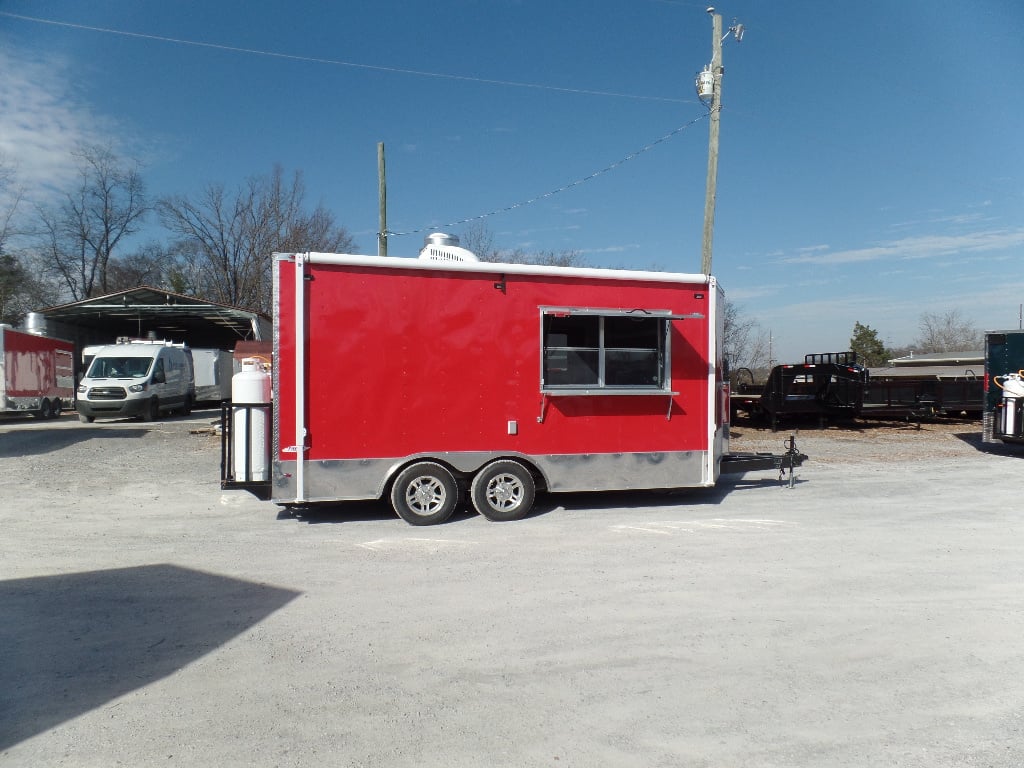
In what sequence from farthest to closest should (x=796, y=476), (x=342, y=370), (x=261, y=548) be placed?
(x=796, y=476) → (x=342, y=370) → (x=261, y=548)

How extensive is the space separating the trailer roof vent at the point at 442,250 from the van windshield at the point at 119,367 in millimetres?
16332

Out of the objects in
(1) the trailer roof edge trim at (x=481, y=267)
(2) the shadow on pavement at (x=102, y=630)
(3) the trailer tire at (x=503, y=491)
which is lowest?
(2) the shadow on pavement at (x=102, y=630)

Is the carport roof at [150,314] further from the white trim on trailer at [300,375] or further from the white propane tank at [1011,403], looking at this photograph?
the white propane tank at [1011,403]

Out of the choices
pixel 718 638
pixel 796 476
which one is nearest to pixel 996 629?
pixel 718 638

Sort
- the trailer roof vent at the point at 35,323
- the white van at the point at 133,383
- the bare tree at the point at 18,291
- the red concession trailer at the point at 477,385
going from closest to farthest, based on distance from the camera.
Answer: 1. the red concession trailer at the point at 477,385
2. the white van at the point at 133,383
3. the trailer roof vent at the point at 35,323
4. the bare tree at the point at 18,291

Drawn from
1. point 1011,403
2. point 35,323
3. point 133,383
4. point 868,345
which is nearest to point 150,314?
point 35,323

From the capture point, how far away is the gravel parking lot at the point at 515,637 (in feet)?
11.0

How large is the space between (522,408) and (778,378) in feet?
42.1

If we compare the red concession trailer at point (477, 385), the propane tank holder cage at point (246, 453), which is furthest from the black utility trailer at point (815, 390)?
the propane tank holder cage at point (246, 453)

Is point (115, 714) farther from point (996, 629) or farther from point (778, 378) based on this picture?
point (778, 378)

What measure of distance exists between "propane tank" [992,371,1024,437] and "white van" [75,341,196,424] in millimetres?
21850

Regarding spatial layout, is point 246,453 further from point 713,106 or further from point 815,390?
point 815,390

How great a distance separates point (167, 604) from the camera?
5.23 metres

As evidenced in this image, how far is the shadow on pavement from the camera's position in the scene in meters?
3.75
